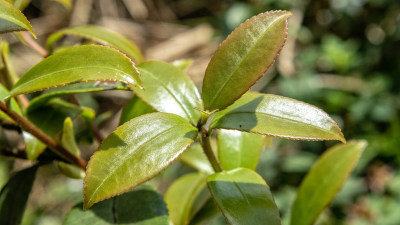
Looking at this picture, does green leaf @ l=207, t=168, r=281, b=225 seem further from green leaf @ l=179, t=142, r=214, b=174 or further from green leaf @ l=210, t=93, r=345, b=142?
green leaf @ l=179, t=142, r=214, b=174

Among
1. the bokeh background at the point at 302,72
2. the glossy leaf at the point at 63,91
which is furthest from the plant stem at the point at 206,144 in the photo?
the bokeh background at the point at 302,72

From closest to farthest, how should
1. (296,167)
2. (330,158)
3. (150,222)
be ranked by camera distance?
(150,222) < (330,158) < (296,167)

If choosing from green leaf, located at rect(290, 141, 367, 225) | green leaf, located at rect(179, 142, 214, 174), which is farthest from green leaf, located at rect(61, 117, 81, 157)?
green leaf, located at rect(290, 141, 367, 225)

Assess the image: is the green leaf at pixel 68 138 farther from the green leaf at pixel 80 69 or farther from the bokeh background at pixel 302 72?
the bokeh background at pixel 302 72

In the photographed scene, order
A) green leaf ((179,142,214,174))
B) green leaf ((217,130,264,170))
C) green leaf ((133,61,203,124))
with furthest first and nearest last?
green leaf ((179,142,214,174)), green leaf ((217,130,264,170)), green leaf ((133,61,203,124))

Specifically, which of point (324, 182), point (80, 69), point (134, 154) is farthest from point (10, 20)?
point (324, 182)

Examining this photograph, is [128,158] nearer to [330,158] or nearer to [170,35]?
[330,158]

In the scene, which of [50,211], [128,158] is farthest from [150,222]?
[50,211]
